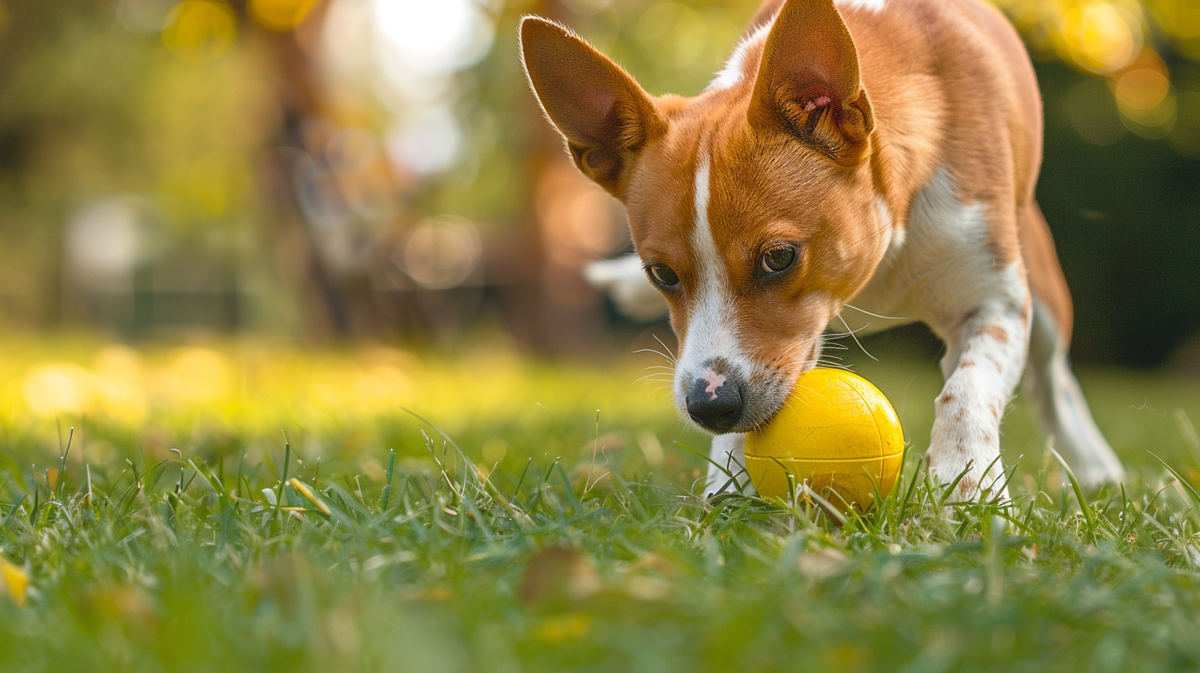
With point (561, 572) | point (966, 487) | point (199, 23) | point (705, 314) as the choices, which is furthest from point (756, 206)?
point (199, 23)

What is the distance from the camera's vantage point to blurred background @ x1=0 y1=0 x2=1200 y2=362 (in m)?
9.27

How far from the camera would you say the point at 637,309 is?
13.9ft

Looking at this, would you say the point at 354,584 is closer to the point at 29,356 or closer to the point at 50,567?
the point at 50,567

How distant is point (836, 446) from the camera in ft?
8.05

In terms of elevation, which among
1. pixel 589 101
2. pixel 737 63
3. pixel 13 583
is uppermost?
pixel 737 63

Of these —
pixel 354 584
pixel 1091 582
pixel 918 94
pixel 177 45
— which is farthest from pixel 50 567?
pixel 177 45

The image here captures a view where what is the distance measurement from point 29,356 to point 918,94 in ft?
28.8

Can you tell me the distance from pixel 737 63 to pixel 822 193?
2.57 feet

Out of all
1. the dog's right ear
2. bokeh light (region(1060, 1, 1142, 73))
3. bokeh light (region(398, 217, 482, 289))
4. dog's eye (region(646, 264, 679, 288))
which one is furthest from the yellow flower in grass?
bokeh light (region(398, 217, 482, 289))

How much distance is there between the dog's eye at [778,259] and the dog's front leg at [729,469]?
0.46 m

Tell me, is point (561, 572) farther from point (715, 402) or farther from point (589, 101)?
point (589, 101)

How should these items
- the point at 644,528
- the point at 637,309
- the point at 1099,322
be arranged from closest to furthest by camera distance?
1. the point at 644,528
2. the point at 637,309
3. the point at 1099,322

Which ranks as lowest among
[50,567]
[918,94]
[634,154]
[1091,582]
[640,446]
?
[640,446]

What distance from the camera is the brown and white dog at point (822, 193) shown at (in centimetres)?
275
